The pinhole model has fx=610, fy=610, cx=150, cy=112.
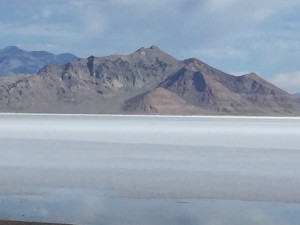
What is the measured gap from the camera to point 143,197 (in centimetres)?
1914

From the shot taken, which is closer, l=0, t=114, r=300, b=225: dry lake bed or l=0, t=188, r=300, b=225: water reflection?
l=0, t=188, r=300, b=225: water reflection

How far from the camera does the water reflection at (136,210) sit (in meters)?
15.5

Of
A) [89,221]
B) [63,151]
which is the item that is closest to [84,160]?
[63,151]

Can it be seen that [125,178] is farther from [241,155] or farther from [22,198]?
[241,155]

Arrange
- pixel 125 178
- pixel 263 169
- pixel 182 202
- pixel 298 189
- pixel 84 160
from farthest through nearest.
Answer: pixel 84 160 < pixel 263 169 < pixel 125 178 < pixel 298 189 < pixel 182 202

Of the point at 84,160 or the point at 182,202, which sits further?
the point at 84,160

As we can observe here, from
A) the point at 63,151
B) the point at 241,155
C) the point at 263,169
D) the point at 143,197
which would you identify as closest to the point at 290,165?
the point at 263,169

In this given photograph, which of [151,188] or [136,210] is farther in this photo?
[151,188]

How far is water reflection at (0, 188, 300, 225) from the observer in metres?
15.5

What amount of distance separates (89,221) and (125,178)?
8559 millimetres

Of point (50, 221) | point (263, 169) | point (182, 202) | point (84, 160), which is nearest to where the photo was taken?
point (50, 221)

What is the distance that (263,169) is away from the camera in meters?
27.4

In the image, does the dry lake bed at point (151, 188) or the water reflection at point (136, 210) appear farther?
Answer: the dry lake bed at point (151, 188)

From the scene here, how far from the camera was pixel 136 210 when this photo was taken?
1672cm
